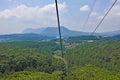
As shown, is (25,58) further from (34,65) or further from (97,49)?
(97,49)

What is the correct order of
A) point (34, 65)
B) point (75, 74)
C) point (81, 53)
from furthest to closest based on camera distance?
point (81, 53), point (34, 65), point (75, 74)

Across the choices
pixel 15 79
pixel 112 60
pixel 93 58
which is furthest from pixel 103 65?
pixel 15 79

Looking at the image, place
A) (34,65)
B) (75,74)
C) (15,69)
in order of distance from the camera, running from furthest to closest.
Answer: (34,65) < (15,69) < (75,74)

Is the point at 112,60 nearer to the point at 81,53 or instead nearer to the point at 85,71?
the point at 81,53

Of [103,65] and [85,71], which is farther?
[103,65]

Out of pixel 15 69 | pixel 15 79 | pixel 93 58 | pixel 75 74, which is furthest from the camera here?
pixel 93 58

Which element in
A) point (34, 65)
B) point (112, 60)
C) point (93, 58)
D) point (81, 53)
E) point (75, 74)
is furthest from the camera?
point (81, 53)

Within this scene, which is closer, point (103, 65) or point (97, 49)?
point (103, 65)

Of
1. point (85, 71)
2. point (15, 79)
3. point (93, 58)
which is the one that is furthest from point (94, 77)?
point (93, 58)
